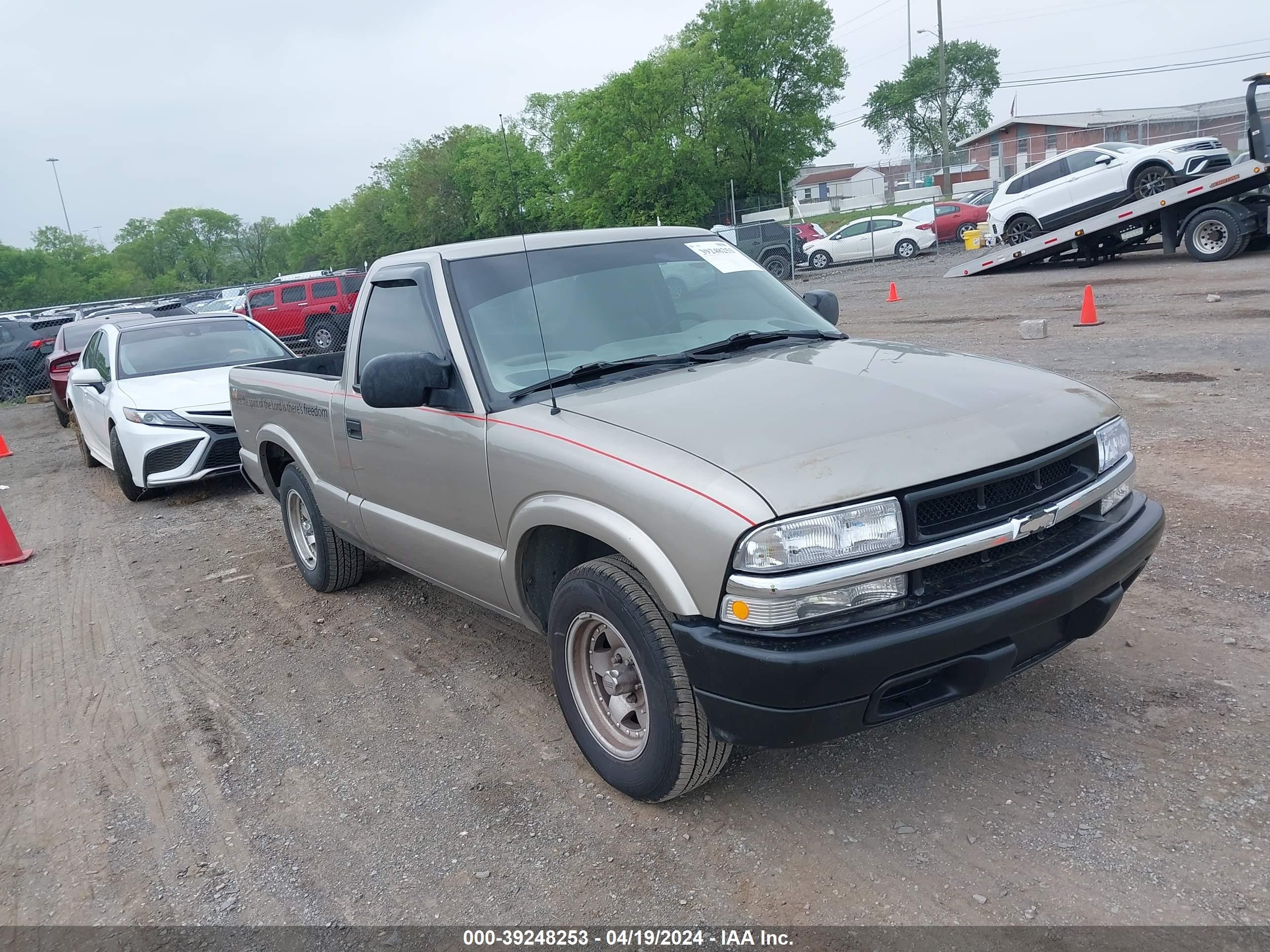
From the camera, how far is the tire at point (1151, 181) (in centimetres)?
1828

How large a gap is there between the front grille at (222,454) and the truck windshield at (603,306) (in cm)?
551

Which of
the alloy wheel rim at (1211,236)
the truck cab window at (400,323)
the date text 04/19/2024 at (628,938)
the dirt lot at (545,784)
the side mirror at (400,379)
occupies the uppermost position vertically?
the truck cab window at (400,323)

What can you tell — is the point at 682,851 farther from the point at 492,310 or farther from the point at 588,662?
the point at 492,310

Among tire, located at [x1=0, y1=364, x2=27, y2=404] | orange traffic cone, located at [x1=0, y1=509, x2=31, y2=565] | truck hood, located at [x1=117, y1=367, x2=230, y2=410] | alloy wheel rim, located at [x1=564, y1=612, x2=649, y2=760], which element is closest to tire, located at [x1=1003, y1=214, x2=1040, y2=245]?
truck hood, located at [x1=117, y1=367, x2=230, y2=410]

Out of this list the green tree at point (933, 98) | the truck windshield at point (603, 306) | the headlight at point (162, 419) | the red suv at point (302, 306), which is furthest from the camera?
the green tree at point (933, 98)

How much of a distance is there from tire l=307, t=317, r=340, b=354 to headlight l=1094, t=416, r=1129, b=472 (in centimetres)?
2197

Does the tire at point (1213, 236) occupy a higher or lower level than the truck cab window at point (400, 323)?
lower

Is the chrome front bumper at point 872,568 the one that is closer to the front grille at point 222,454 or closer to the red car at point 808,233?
the front grille at point 222,454

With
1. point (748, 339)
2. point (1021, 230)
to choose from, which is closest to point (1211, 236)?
point (1021, 230)

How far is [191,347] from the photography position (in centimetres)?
967

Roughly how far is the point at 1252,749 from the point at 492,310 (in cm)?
318

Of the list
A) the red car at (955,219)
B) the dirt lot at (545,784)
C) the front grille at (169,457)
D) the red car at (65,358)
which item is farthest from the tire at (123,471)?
the red car at (955,219)

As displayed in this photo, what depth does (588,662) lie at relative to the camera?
3.40 m

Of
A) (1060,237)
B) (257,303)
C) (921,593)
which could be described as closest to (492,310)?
(921,593)
